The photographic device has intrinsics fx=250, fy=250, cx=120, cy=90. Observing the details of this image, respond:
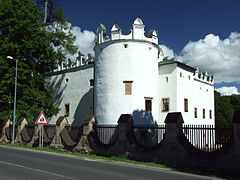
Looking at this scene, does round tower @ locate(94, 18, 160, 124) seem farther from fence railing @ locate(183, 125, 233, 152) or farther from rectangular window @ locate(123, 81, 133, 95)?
fence railing @ locate(183, 125, 233, 152)

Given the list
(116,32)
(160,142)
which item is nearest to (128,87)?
(116,32)

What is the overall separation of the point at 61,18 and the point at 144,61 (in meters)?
14.8

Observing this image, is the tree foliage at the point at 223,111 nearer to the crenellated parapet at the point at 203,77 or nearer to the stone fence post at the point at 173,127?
the crenellated parapet at the point at 203,77

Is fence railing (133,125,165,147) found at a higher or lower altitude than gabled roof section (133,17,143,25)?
lower

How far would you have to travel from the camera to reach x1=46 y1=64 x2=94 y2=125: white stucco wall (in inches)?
1136

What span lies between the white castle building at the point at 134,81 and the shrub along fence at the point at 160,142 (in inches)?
157

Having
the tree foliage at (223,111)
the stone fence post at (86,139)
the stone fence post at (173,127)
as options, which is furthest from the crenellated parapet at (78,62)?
the tree foliage at (223,111)

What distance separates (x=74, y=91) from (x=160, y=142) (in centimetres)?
1958

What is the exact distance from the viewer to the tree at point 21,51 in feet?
79.9

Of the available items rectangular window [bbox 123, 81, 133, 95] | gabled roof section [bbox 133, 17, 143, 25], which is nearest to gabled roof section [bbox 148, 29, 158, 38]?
gabled roof section [bbox 133, 17, 143, 25]

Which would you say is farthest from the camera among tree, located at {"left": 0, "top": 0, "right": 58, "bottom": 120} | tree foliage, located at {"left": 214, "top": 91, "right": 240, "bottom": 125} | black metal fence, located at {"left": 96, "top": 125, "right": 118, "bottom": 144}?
tree foliage, located at {"left": 214, "top": 91, "right": 240, "bottom": 125}

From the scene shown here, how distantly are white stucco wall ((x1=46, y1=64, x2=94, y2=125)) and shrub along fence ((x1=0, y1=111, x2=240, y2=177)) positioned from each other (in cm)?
804

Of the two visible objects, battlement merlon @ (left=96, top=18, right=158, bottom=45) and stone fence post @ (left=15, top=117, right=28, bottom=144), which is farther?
battlement merlon @ (left=96, top=18, right=158, bottom=45)

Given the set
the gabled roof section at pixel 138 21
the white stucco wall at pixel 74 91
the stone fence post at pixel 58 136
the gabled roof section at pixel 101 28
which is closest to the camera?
the stone fence post at pixel 58 136
